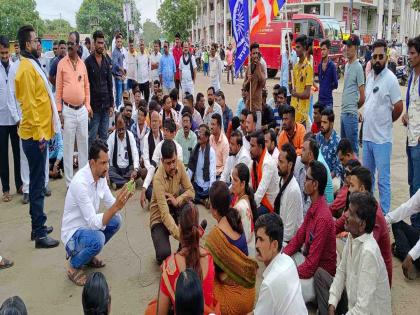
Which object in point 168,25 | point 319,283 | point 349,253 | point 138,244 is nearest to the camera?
point 349,253

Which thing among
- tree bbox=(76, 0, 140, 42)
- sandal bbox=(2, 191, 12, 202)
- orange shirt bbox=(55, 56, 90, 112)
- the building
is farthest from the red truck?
tree bbox=(76, 0, 140, 42)

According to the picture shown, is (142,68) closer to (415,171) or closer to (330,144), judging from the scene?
(330,144)

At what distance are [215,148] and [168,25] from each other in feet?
130

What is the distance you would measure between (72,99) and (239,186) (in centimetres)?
313

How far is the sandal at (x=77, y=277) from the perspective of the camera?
4027 millimetres

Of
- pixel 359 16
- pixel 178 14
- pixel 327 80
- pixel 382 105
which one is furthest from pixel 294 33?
pixel 359 16

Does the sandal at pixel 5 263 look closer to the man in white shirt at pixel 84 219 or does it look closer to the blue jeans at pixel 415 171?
the man in white shirt at pixel 84 219

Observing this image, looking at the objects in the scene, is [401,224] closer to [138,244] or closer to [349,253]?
[349,253]

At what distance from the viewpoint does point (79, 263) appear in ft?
13.2

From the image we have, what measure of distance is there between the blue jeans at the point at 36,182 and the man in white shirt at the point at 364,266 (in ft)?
10.2

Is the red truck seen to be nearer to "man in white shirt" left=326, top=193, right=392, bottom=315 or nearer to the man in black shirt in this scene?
the man in black shirt

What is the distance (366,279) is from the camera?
111 inches

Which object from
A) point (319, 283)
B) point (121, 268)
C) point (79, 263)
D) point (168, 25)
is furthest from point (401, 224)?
point (168, 25)

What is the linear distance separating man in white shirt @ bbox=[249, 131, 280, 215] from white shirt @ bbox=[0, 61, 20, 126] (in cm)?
317
